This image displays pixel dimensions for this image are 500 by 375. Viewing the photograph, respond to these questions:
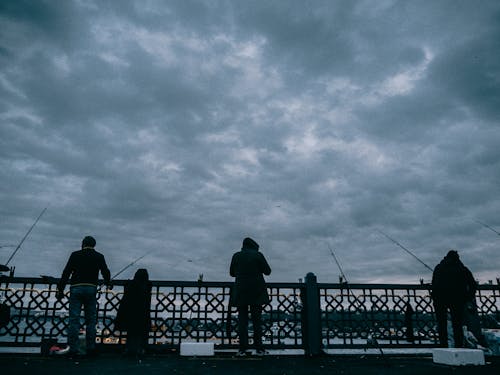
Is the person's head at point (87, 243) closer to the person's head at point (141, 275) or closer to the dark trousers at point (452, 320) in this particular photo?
the person's head at point (141, 275)

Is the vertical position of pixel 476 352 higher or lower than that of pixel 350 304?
lower

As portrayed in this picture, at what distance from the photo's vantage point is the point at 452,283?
24.6ft

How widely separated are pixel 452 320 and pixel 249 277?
449 cm

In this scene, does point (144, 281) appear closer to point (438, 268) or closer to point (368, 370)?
point (368, 370)

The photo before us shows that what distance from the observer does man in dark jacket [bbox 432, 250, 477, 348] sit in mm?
7449

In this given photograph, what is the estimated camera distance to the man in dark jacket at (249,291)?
6.90 metres

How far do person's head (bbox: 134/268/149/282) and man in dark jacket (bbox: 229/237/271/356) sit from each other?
1.87 metres

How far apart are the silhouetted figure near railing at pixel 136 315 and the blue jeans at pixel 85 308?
0.70 m

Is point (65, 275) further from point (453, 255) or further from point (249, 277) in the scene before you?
point (453, 255)

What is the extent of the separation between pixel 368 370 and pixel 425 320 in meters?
4.37

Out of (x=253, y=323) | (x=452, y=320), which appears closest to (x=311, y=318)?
(x=253, y=323)

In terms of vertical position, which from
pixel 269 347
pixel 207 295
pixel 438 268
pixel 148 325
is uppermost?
pixel 438 268

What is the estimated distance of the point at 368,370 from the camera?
4773 mm

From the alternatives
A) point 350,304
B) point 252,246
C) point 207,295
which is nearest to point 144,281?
point 207,295
